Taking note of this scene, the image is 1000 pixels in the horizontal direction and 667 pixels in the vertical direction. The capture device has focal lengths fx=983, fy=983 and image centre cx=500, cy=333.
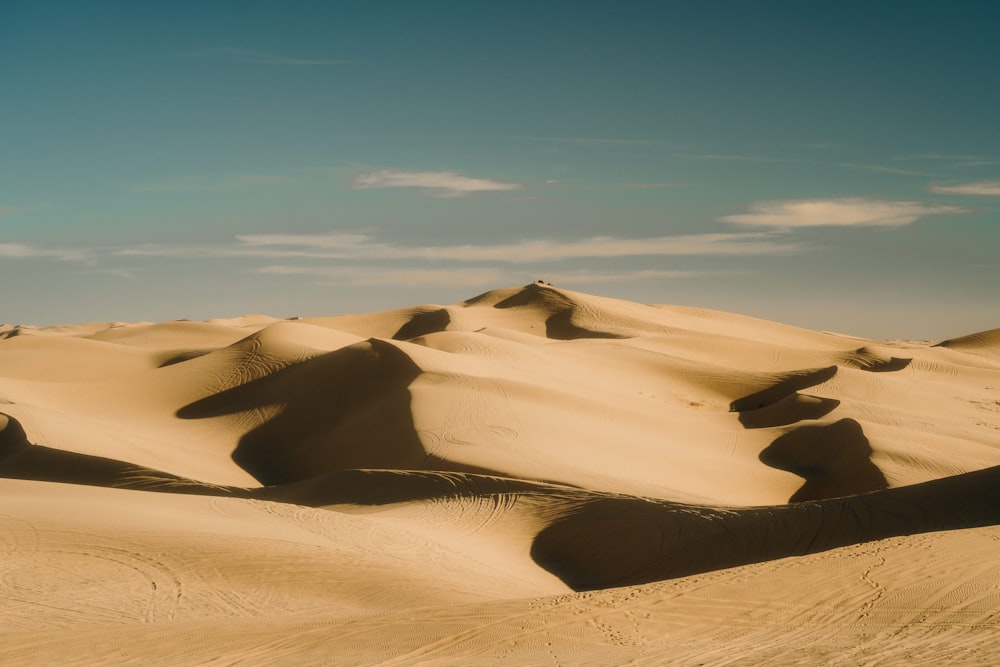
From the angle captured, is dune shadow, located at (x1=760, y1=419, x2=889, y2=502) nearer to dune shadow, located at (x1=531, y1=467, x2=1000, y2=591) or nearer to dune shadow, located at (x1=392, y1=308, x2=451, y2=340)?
dune shadow, located at (x1=531, y1=467, x2=1000, y2=591)

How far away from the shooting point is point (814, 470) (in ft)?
83.8

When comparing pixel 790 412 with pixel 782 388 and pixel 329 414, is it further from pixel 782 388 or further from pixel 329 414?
pixel 329 414

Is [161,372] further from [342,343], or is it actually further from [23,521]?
[23,521]

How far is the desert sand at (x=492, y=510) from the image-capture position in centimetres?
934

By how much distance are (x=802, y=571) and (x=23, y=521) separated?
1113 cm

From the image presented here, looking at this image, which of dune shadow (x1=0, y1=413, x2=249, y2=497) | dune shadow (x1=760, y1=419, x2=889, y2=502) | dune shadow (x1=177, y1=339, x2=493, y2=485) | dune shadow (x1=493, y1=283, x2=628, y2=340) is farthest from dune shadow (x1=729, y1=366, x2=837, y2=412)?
dune shadow (x1=0, y1=413, x2=249, y2=497)

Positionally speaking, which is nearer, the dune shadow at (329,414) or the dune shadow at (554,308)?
the dune shadow at (329,414)

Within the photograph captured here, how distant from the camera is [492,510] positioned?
19.2 m

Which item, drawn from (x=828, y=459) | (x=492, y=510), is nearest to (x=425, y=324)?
(x=828, y=459)

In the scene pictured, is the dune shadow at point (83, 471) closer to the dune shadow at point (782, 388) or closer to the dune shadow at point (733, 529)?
the dune shadow at point (733, 529)

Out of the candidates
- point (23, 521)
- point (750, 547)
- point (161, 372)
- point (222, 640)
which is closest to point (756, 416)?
point (750, 547)

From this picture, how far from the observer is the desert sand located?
9.34 meters

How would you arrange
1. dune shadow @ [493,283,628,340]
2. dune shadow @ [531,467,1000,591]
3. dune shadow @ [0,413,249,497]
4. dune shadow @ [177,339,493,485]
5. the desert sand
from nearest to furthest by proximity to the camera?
the desert sand < dune shadow @ [531,467,1000,591] < dune shadow @ [0,413,249,497] < dune shadow @ [177,339,493,485] < dune shadow @ [493,283,628,340]

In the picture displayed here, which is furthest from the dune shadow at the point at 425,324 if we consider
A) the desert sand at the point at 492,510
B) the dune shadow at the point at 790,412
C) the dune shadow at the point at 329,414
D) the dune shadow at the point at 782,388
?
the dune shadow at the point at 790,412
